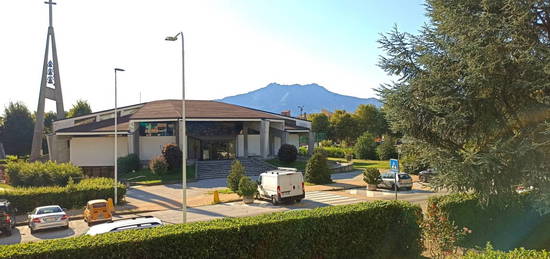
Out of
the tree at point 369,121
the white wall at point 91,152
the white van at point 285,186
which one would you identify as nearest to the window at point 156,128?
the white wall at point 91,152

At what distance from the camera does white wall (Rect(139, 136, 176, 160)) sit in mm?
45531

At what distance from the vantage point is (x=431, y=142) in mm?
12234

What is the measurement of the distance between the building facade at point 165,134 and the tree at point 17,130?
2738 cm

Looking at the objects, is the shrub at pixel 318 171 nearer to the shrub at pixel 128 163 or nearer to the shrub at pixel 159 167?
the shrub at pixel 159 167

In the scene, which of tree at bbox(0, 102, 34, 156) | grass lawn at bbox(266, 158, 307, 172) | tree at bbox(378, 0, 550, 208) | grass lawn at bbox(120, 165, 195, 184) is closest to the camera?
tree at bbox(378, 0, 550, 208)

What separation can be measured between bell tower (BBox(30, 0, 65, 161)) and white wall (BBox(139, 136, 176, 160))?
43.1 ft

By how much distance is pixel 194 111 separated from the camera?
49.1m

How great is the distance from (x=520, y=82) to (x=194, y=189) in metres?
26.6

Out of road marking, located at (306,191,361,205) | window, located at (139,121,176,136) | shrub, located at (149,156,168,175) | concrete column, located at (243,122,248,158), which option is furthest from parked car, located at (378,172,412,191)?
window, located at (139,121,176,136)

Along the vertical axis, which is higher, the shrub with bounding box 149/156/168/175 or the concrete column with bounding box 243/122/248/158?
the concrete column with bounding box 243/122/248/158

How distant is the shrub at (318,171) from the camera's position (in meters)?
33.4

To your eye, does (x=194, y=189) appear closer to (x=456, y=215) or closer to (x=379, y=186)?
(x=379, y=186)

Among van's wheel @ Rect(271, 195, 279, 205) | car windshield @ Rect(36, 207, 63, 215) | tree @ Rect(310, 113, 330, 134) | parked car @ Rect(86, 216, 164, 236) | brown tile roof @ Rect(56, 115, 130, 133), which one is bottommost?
van's wheel @ Rect(271, 195, 279, 205)

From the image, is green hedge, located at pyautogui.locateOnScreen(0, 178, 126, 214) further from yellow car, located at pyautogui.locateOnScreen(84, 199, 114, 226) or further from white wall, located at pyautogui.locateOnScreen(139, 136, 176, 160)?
white wall, located at pyautogui.locateOnScreen(139, 136, 176, 160)
